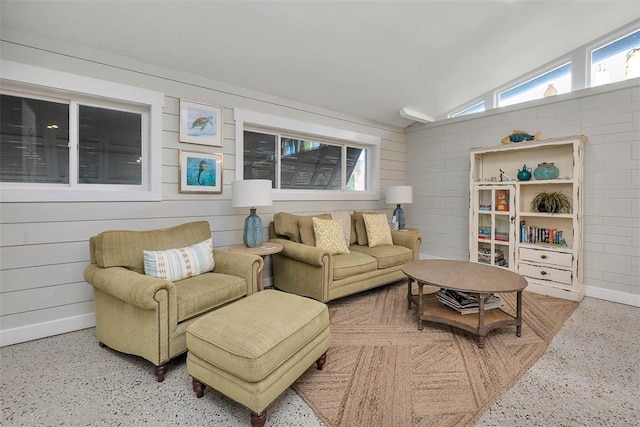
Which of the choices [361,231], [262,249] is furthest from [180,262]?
[361,231]

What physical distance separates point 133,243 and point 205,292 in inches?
28.5

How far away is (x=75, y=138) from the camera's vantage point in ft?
8.25

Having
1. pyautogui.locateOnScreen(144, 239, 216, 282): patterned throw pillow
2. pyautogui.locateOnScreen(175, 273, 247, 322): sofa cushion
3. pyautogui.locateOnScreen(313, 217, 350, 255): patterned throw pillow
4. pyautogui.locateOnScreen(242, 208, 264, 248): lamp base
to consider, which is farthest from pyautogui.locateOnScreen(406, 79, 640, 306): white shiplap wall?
pyautogui.locateOnScreen(144, 239, 216, 282): patterned throw pillow

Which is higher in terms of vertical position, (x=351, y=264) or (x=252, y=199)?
(x=252, y=199)

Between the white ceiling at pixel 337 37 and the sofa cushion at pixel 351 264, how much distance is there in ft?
6.68

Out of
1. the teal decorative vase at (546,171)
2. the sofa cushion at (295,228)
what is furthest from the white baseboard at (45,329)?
the teal decorative vase at (546,171)

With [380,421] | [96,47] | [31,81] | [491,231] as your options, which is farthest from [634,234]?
[31,81]

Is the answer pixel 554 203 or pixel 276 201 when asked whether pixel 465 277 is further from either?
pixel 276 201

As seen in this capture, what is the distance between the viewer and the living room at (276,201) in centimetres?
229

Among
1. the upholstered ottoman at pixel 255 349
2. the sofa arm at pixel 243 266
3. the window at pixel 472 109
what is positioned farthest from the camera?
the window at pixel 472 109

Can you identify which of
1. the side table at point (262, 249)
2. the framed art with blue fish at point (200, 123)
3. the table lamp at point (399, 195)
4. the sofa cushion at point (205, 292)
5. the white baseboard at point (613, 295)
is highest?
the framed art with blue fish at point (200, 123)

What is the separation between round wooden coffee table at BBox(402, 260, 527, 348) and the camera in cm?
225

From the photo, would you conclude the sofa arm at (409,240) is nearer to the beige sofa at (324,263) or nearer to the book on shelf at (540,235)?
the beige sofa at (324,263)

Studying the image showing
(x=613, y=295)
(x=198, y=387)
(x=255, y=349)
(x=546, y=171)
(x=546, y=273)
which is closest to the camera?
(x=255, y=349)
